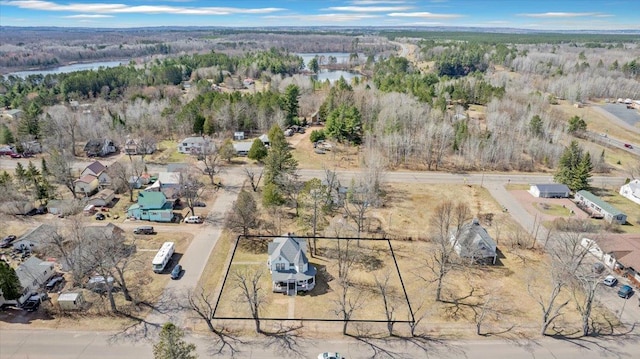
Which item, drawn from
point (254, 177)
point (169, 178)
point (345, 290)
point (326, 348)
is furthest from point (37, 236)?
point (345, 290)

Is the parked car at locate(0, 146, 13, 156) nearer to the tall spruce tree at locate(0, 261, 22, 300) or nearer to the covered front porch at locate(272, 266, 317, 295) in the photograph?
the tall spruce tree at locate(0, 261, 22, 300)

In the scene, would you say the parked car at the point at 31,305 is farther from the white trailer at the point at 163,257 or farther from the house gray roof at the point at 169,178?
the house gray roof at the point at 169,178

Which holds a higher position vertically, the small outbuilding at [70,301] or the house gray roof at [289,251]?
the house gray roof at [289,251]

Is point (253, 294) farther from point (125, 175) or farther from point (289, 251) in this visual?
point (125, 175)

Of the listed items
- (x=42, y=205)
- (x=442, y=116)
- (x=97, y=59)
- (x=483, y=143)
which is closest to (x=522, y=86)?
(x=442, y=116)

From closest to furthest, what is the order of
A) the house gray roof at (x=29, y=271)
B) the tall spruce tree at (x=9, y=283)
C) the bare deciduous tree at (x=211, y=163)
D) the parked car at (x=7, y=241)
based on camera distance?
the tall spruce tree at (x=9, y=283) → the house gray roof at (x=29, y=271) → the parked car at (x=7, y=241) → the bare deciduous tree at (x=211, y=163)

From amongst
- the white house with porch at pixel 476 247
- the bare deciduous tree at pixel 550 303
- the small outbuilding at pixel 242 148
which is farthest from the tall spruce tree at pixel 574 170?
the small outbuilding at pixel 242 148

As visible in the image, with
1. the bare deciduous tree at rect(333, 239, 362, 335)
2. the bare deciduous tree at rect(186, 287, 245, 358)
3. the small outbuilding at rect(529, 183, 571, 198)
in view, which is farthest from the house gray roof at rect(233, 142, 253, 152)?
the small outbuilding at rect(529, 183, 571, 198)
